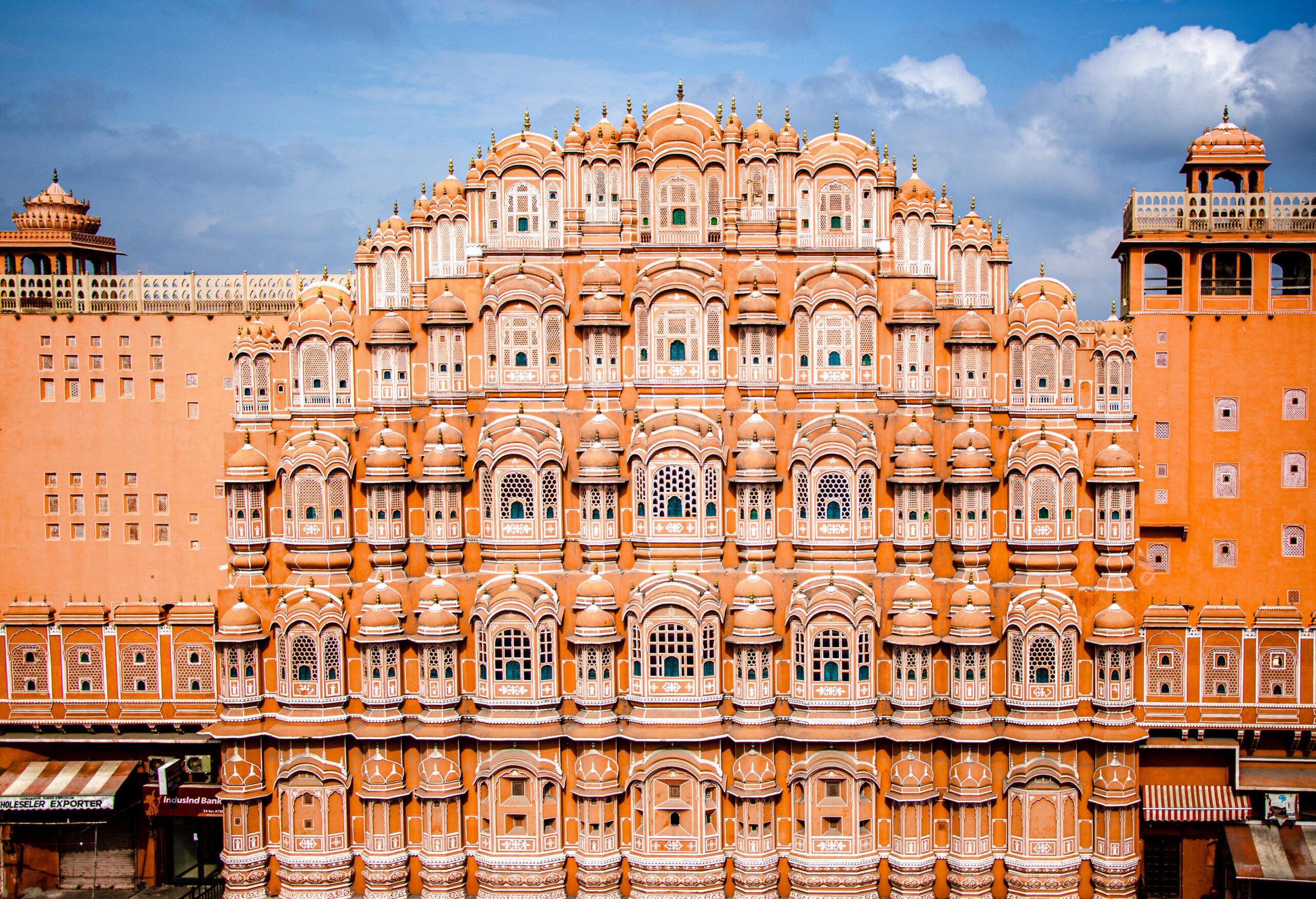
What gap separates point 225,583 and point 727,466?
797 inches

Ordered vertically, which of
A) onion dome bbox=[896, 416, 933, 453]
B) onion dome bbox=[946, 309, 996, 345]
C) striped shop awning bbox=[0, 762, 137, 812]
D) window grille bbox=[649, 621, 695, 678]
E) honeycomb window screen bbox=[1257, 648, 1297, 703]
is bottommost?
striped shop awning bbox=[0, 762, 137, 812]

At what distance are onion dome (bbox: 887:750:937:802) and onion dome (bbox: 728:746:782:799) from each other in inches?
140

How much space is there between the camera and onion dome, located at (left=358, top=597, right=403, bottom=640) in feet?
112

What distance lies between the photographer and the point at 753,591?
34062 mm

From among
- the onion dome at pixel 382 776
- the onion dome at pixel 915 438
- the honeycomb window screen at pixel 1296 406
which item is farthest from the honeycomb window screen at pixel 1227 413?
the onion dome at pixel 382 776

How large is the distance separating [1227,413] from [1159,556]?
5524 millimetres

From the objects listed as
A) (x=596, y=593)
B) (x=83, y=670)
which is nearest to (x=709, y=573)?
(x=596, y=593)

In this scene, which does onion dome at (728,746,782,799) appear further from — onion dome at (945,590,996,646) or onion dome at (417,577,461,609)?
onion dome at (417,577,461,609)

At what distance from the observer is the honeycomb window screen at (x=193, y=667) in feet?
127

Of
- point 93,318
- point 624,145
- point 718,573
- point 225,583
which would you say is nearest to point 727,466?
point 718,573

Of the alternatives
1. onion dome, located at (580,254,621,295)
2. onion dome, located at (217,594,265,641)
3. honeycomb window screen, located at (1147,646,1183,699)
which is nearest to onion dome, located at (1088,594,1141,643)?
honeycomb window screen, located at (1147,646,1183,699)

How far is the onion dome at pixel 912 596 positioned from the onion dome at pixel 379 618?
15395 mm

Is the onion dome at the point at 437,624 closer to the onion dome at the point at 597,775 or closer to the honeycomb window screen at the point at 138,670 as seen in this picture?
the onion dome at the point at 597,775

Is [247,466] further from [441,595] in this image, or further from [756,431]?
[756,431]
